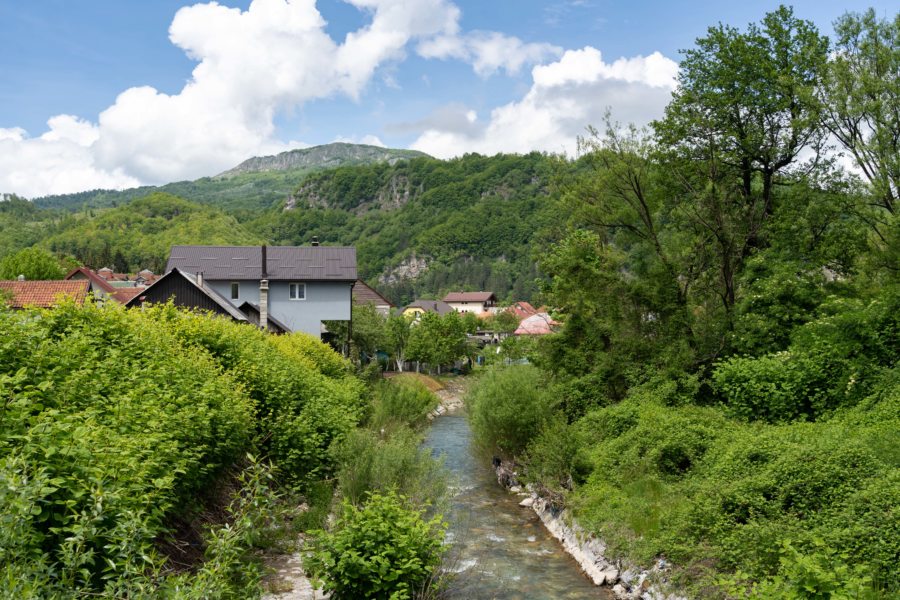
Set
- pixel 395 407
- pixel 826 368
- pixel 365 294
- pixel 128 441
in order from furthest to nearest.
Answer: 1. pixel 365 294
2. pixel 395 407
3. pixel 826 368
4. pixel 128 441

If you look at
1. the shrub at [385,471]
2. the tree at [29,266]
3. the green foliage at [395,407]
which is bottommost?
the green foliage at [395,407]

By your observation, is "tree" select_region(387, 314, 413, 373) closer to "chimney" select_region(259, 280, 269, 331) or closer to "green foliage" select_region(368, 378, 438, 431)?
"chimney" select_region(259, 280, 269, 331)

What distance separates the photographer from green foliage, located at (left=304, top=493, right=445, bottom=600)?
9.40 meters

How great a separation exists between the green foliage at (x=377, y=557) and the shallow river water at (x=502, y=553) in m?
1.83

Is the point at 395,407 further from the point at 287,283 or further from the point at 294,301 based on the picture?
the point at 287,283

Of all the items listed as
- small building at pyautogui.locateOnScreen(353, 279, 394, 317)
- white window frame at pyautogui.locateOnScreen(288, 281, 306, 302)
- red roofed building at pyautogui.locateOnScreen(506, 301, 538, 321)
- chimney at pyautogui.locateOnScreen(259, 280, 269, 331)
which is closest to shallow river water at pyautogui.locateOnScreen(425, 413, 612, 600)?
chimney at pyautogui.locateOnScreen(259, 280, 269, 331)

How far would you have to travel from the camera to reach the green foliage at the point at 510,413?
850 inches

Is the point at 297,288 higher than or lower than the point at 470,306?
higher

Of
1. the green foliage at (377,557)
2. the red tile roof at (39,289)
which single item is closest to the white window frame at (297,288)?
the red tile roof at (39,289)

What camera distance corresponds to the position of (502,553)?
15422mm

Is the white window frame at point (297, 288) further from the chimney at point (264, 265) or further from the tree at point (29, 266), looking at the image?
the tree at point (29, 266)

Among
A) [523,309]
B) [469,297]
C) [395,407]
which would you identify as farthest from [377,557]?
[469,297]

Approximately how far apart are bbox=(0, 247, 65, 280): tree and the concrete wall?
160ft

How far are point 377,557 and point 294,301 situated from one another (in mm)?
30073
